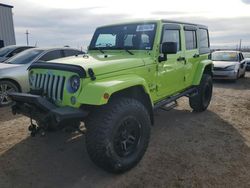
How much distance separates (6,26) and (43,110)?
1805 centimetres

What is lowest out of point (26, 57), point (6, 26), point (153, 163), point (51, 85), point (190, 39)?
point (153, 163)

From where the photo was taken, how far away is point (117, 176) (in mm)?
3465

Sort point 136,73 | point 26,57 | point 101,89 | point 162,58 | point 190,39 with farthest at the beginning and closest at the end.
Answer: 1. point 26,57
2. point 190,39
3. point 162,58
4. point 136,73
5. point 101,89

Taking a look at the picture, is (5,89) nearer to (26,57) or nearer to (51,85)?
(26,57)

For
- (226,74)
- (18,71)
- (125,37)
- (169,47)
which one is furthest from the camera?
(226,74)

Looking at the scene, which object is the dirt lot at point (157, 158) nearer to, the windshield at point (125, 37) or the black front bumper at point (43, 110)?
the black front bumper at point (43, 110)

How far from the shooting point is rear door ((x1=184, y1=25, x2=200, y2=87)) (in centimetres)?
553

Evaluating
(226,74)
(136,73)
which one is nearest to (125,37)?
(136,73)

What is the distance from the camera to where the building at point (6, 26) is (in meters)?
18.6

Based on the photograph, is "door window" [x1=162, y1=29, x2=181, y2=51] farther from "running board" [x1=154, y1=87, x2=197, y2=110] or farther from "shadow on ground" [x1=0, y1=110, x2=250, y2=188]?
"shadow on ground" [x1=0, y1=110, x2=250, y2=188]

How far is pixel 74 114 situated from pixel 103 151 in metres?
0.59

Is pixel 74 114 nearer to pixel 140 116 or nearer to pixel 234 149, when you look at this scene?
pixel 140 116

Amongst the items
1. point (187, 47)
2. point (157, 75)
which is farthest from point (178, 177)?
point (187, 47)

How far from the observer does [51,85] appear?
3615 mm
